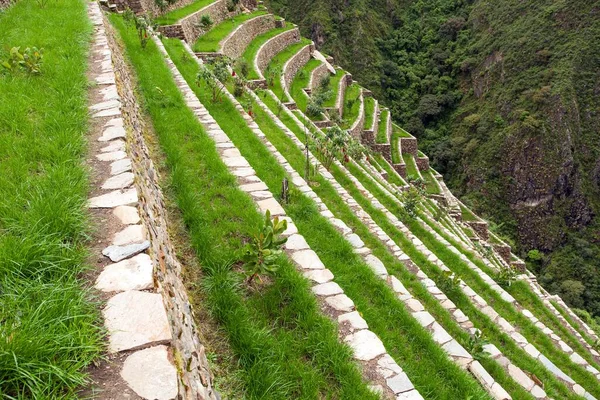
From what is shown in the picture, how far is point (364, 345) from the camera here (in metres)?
3.66

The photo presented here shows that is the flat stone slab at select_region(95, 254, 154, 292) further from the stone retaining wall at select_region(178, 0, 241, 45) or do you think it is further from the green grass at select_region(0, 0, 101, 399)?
the stone retaining wall at select_region(178, 0, 241, 45)

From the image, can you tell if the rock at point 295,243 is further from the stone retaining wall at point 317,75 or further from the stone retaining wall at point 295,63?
the stone retaining wall at point 317,75

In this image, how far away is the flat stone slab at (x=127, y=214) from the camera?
2859 millimetres

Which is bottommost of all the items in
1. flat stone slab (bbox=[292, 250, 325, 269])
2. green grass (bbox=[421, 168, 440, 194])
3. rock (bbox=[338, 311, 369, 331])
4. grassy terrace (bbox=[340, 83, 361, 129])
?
green grass (bbox=[421, 168, 440, 194])

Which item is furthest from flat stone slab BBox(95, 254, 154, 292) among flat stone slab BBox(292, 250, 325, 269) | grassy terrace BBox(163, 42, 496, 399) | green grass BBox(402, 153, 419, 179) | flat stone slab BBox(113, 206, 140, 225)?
green grass BBox(402, 153, 419, 179)

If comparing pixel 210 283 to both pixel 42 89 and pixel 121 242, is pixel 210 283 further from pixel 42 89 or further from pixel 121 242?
pixel 42 89

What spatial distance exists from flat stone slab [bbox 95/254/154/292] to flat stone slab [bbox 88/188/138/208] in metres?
0.67

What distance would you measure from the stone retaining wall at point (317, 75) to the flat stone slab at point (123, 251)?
2622cm

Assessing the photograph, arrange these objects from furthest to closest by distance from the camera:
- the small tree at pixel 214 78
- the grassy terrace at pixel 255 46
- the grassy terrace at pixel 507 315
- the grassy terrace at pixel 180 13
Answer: the grassy terrace at pixel 255 46 → the grassy terrace at pixel 180 13 → the small tree at pixel 214 78 → the grassy terrace at pixel 507 315

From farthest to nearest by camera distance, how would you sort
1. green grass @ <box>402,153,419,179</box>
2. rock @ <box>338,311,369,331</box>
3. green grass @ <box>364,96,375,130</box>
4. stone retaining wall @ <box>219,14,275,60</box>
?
green grass @ <box>402,153,419,179</box> < green grass @ <box>364,96,375,130</box> < stone retaining wall @ <box>219,14,275,60</box> < rock @ <box>338,311,369,331</box>

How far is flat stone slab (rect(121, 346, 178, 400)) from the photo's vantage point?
1807 millimetres

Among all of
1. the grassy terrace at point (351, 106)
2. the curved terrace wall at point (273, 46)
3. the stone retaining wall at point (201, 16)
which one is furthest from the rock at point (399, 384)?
the grassy terrace at point (351, 106)

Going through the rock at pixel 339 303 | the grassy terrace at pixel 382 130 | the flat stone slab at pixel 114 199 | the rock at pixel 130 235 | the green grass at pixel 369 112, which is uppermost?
the flat stone slab at pixel 114 199

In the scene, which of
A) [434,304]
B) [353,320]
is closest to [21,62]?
[353,320]
